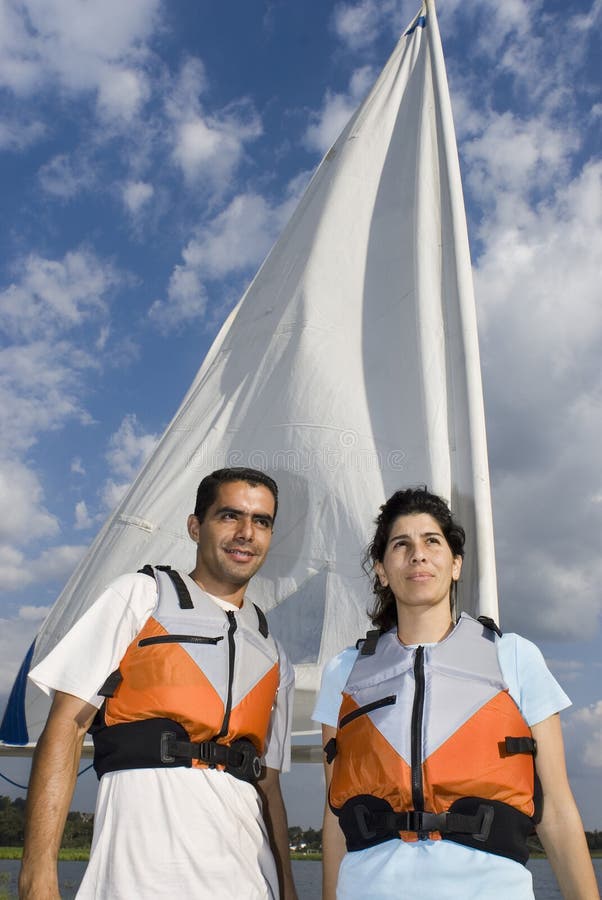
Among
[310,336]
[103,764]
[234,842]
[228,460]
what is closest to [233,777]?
[234,842]

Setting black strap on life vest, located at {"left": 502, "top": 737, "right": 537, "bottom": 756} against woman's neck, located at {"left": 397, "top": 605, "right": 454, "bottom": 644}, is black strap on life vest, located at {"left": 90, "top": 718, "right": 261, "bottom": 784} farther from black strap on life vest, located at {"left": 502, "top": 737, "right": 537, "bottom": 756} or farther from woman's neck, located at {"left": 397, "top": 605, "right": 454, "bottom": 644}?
black strap on life vest, located at {"left": 502, "top": 737, "right": 537, "bottom": 756}

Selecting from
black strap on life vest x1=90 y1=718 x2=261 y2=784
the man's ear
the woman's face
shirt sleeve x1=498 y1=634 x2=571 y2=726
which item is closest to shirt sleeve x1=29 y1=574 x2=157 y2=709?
black strap on life vest x1=90 y1=718 x2=261 y2=784

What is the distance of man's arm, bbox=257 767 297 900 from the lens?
296cm

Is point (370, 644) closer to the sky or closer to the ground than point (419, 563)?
closer to the ground

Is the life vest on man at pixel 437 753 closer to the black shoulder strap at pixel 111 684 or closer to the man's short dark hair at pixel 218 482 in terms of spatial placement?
the black shoulder strap at pixel 111 684

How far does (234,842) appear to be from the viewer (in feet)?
8.81

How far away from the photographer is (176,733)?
285cm

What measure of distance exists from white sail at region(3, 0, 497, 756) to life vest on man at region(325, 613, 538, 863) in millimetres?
2008

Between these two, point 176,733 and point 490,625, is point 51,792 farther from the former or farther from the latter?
point 490,625

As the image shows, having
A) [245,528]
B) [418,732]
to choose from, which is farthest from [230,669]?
[418,732]

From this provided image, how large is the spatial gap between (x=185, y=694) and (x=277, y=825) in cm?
65

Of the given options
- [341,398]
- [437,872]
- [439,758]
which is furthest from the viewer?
[341,398]

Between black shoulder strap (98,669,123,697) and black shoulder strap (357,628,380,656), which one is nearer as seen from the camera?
black shoulder strap (98,669,123,697)

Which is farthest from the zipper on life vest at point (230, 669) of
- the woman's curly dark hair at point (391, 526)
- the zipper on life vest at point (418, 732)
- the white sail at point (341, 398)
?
the white sail at point (341, 398)
